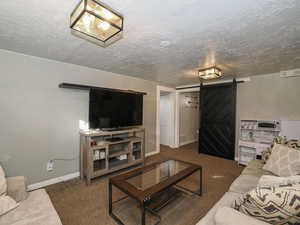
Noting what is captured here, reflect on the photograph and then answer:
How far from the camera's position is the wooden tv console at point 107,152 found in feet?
8.14

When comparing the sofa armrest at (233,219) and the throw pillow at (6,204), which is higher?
the sofa armrest at (233,219)

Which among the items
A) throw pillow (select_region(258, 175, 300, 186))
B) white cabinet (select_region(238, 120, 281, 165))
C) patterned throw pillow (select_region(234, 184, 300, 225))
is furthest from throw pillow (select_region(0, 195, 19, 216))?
white cabinet (select_region(238, 120, 281, 165))

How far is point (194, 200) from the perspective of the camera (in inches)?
80.3

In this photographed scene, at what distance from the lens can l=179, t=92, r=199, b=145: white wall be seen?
534 cm

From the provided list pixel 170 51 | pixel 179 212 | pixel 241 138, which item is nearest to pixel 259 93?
pixel 241 138

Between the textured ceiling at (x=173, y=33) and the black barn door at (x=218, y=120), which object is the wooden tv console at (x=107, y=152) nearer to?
the textured ceiling at (x=173, y=33)

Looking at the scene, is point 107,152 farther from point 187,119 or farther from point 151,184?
point 187,119

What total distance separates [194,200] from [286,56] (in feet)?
9.08

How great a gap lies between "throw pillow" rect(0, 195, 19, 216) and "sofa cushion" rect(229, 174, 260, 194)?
2210mm

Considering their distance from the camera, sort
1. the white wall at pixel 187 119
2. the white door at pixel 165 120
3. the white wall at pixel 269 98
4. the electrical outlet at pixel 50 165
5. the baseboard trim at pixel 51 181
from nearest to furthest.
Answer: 1. the baseboard trim at pixel 51 181
2. the electrical outlet at pixel 50 165
3. the white wall at pixel 269 98
4. the white door at pixel 165 120
5. the white wall at pixel 187 119

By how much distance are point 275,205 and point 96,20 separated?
185 cm

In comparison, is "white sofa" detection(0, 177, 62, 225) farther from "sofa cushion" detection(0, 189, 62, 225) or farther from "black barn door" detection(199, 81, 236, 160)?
"black barn door" detection(199, 81, 236, 160)

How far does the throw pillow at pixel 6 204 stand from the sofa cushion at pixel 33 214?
0.04 m

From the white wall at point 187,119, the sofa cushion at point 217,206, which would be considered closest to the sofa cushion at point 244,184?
the sofa cushion at point 217,206
